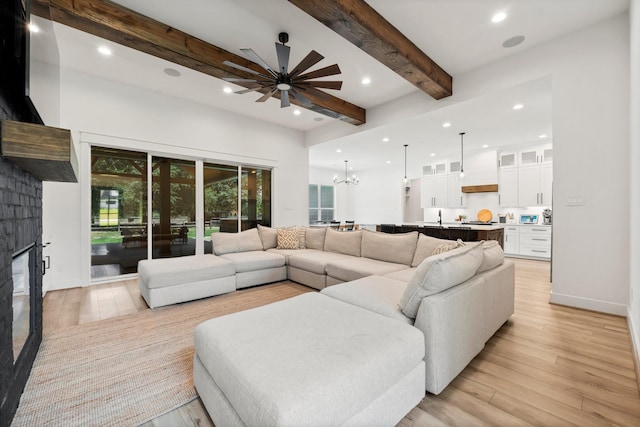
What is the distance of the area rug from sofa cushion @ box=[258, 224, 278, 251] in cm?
190

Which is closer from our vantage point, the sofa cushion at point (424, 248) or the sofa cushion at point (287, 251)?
the sofa cushion at point (424, 248)

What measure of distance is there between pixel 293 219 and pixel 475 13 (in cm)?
505

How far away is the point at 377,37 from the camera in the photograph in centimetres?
280

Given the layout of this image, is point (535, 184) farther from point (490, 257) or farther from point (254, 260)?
point (254, 260)

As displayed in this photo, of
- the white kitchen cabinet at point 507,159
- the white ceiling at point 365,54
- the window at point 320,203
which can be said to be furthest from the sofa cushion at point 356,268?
the window at point 320,203

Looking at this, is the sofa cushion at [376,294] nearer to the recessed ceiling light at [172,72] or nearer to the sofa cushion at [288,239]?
the sofa cushion at [288,239]

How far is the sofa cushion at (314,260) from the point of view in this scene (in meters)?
3.79

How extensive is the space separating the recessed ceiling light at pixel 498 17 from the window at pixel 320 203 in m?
8.23

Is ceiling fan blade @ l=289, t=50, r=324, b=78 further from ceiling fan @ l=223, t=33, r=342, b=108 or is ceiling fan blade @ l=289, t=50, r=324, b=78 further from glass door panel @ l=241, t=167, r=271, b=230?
glass door panel @ l=241, t=167, r=271, b=230

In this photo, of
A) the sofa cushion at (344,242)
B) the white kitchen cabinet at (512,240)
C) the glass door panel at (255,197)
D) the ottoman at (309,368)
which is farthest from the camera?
the white kitchen cabinet at (512,240)

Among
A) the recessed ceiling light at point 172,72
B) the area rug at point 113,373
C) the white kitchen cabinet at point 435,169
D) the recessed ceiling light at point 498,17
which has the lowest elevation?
the area rug at point 113,373

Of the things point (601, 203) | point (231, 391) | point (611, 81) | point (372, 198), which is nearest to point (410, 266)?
point (601, 203)

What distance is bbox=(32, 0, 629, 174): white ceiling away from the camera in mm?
2758

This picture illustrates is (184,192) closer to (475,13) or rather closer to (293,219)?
(293,219)
